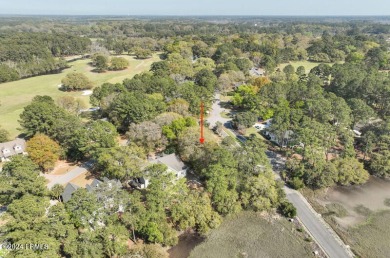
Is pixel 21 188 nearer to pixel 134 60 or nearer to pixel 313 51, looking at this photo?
pixel 134 60

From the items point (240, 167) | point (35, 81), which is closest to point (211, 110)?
point (240, 167)

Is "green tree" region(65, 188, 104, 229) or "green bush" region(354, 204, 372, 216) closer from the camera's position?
"green tree" region(65, 188, 104, 229)

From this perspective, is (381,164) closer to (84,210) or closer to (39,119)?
(84,210)

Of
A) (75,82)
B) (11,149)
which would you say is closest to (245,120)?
(11,149)

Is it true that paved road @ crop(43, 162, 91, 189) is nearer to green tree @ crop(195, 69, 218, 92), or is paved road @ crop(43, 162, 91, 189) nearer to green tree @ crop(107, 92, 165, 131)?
green tree @ crop(107, 92, 165, 131)

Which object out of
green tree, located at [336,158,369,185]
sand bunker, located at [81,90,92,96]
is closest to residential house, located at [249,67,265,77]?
sand bunker, located at [81,90,92,96]

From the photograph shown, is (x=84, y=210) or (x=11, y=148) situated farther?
(x=11, y=148)
